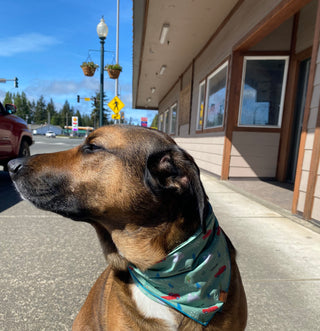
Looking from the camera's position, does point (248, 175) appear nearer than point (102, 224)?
No

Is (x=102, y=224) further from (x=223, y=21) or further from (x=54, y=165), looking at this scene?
(x=223, y=21)

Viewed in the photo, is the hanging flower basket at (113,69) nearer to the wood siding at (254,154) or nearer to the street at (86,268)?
the wood siding at (254,154)

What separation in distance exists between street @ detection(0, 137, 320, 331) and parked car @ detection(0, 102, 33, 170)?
2.57m

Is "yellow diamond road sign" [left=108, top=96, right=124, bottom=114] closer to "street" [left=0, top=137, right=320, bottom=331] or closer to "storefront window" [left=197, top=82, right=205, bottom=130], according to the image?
"storefront window" [left=197, top=82, right=205, bottom=130]

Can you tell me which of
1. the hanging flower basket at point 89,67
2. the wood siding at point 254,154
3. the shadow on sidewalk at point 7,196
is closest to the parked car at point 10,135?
the shadow on sidewalk at point 7,196

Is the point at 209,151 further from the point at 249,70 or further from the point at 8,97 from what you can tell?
the point at 8,97

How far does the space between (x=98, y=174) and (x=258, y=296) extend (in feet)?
5.44

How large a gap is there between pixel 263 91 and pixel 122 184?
19.8ft

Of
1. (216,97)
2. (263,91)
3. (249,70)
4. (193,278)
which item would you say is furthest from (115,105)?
(193,278)

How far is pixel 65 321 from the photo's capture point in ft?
5.74

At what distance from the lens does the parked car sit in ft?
19.8

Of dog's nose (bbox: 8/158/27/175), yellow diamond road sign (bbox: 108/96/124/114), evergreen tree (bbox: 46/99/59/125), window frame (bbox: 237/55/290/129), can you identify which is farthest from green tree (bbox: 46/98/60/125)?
dog's nose (bbox: 8/158/27/175)

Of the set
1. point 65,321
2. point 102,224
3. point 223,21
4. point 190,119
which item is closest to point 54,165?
point 102,224

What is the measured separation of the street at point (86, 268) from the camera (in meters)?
1.82
